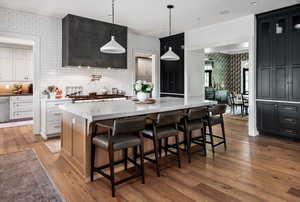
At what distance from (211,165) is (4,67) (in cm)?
726

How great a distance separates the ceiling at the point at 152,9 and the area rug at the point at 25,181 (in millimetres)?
3150

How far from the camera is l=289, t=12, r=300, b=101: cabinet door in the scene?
13.9ft

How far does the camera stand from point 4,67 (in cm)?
677

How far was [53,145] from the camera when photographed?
4.14m

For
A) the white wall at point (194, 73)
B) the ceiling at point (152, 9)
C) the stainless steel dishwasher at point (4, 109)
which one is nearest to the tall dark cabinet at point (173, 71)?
the white wall at point (194, 73)

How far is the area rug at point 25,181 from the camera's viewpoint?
2.24m

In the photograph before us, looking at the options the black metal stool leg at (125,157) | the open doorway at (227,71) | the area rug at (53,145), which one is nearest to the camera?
the black metal stool leg at (125,157)

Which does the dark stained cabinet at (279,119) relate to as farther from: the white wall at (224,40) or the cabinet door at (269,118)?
the white wall at (224,40)

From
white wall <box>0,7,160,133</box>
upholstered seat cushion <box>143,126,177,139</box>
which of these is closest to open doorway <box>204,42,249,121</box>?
white wall <box>0,7,160,133</box>

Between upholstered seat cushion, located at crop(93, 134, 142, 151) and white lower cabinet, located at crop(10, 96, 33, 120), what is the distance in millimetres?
5720

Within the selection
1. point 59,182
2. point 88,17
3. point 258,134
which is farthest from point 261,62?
point 59,182

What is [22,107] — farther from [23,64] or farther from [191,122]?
[191,122]

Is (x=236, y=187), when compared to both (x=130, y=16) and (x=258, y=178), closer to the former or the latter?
(x=258, y=178)

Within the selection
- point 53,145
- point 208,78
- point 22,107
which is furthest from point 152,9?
point 208,78
